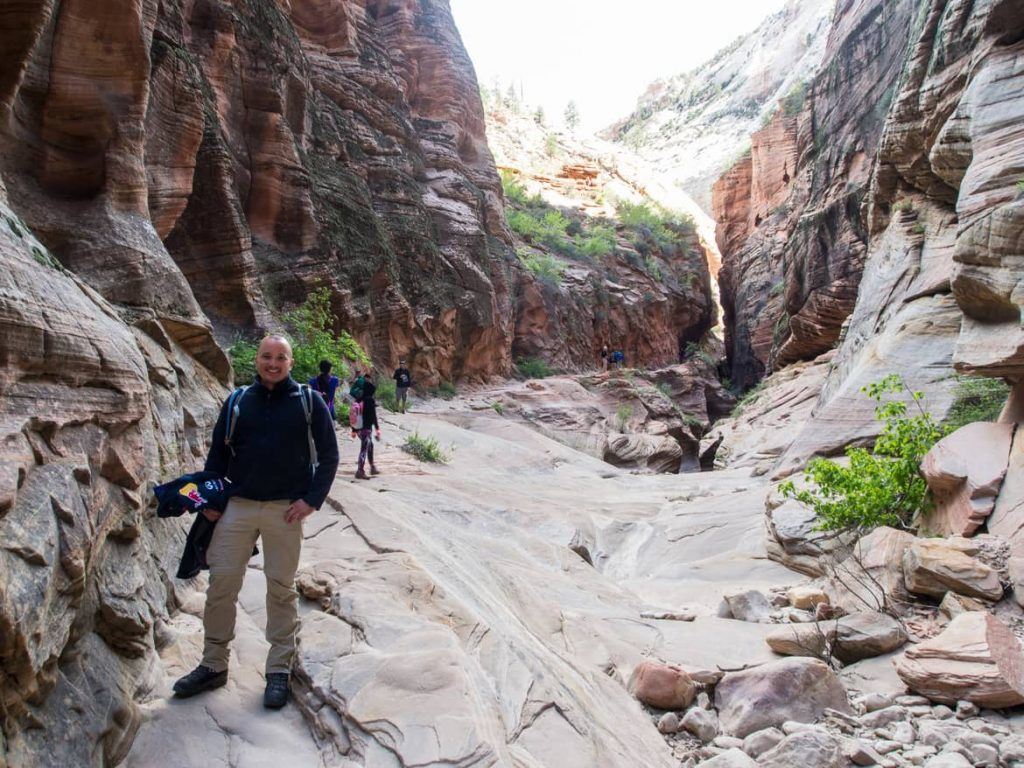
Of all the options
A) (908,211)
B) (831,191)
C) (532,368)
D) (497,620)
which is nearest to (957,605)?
(497,620)

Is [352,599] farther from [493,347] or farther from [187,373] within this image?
[493,347]

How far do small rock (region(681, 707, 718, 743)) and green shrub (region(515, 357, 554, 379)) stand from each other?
22.1 m

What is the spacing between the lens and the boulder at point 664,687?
3.66 metres

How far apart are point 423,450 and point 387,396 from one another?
210 inches

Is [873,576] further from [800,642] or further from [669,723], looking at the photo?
[669,723]

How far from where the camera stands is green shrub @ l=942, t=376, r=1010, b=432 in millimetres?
7113

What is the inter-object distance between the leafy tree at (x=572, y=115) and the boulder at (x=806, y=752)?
209 ft

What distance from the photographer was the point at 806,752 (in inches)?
113

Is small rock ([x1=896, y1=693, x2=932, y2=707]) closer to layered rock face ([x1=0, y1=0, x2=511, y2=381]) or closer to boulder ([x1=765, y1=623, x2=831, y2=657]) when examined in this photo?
boulder ([x1=765, y1=623, x2=831, y2=657])

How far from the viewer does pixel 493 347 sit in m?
23.3

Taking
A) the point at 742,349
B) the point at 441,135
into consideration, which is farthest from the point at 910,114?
the point at 742,349

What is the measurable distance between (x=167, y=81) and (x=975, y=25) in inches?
455

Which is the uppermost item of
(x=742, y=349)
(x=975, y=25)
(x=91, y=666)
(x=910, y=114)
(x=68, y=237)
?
(x=975, y=25)

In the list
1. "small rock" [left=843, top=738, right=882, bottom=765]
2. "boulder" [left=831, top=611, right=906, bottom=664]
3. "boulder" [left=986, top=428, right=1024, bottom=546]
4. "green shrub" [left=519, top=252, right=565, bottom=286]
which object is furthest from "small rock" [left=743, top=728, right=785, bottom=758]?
"green shrub" [left=519, top=252, right=565, bottom=286]
